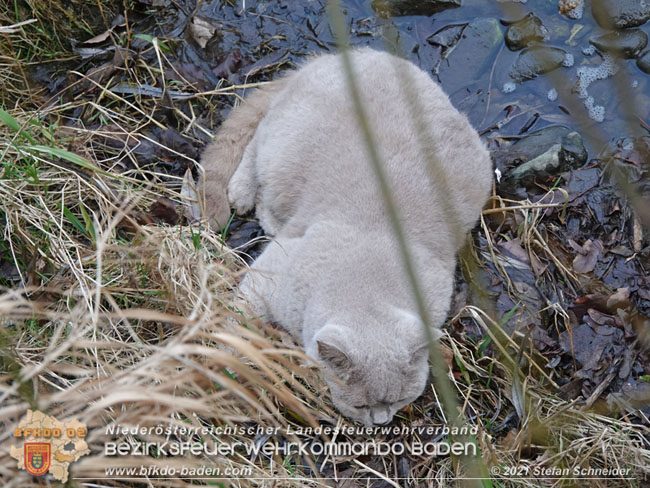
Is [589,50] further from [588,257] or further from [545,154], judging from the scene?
[588,257]

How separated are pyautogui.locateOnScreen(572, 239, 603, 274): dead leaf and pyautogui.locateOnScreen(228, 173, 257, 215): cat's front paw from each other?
5.61 ft

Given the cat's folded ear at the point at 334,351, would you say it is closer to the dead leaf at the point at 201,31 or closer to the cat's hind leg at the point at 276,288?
the cat's hind leg at the point at 276,288

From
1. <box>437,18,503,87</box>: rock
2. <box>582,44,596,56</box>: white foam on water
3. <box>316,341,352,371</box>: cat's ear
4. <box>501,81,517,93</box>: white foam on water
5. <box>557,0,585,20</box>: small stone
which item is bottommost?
<box>316,341,352,371</box>: cat's ear

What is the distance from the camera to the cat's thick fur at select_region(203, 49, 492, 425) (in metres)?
2.41

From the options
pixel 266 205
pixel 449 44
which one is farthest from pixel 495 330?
pixel 449 44

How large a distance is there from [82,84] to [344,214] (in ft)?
6.01

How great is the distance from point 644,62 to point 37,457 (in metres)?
3.47

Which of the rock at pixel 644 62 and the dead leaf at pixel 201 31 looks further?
the dead leaf at pixel 201 31

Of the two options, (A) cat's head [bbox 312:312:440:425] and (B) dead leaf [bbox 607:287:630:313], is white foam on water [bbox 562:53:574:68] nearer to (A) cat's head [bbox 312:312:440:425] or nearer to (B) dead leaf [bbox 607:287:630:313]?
(B) dead leaf [bbox 607:287:630:313]

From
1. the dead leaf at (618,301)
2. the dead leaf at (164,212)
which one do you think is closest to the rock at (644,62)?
the dead leaf at (618,301)

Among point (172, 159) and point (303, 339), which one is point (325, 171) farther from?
point (172, 159)

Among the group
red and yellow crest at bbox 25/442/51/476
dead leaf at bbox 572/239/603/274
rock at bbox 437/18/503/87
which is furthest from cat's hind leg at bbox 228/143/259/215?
red and yellow crest at bbox 25/442/51/476

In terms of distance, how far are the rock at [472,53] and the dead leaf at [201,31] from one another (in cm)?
143

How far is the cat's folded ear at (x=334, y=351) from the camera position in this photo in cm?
227
